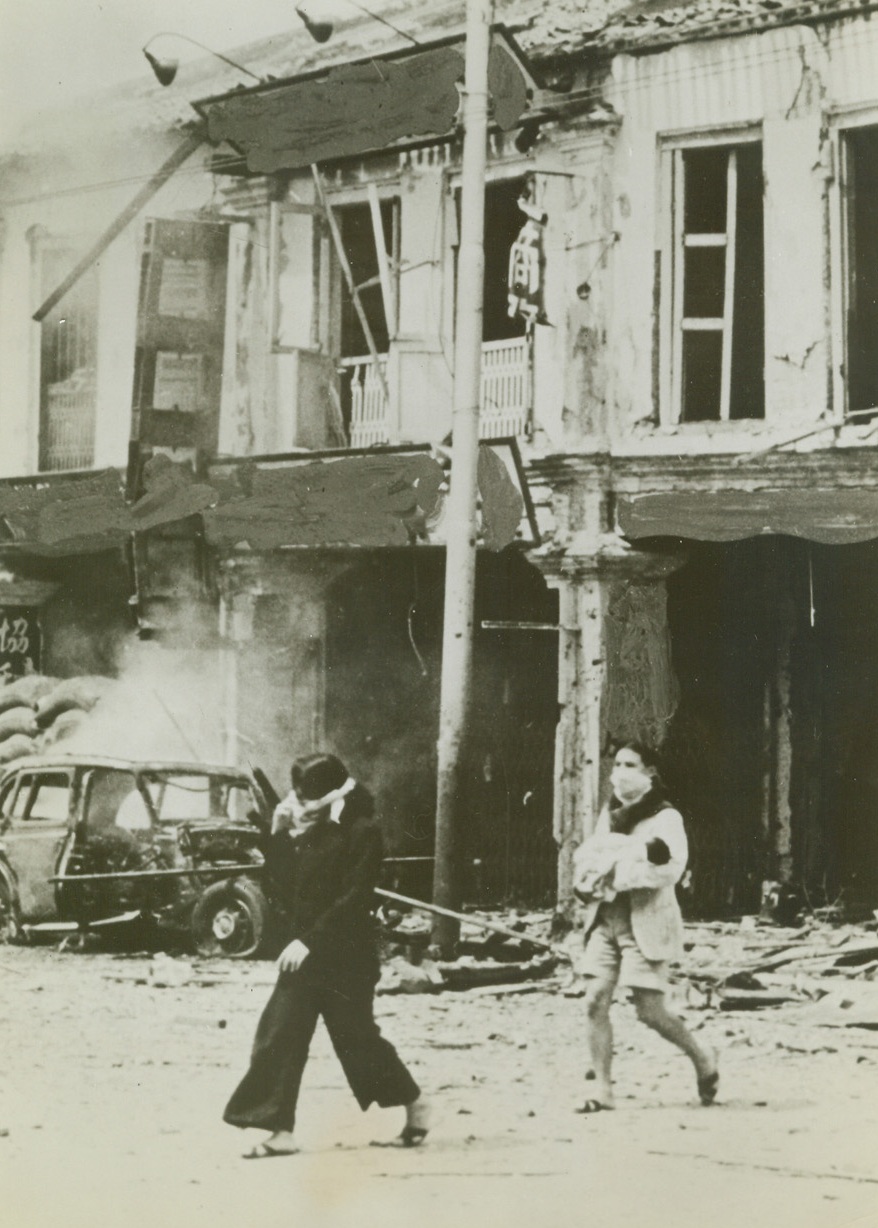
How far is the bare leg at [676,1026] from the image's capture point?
438 centimetres

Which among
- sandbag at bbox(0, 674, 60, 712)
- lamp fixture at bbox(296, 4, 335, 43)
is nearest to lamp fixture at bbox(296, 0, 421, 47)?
lamp fixture at bbox(296, 4, 335, 43)

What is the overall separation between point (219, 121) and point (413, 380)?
39.7 inches

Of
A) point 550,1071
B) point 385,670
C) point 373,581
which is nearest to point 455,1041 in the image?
point 550,1071

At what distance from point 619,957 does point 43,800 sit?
5.84 ft

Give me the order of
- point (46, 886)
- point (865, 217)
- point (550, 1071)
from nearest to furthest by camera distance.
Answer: point (550, 1071) → point (46, 886) → point (865, 217)

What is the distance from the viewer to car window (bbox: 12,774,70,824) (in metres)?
4.84

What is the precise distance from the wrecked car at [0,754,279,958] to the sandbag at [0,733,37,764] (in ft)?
0.12

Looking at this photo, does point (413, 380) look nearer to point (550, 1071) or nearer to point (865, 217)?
point (865, 217)

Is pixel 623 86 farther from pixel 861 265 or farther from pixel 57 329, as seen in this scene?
pixel 57 329

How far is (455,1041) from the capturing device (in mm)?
4469

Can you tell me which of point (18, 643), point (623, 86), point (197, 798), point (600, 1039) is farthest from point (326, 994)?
point (623, 86)

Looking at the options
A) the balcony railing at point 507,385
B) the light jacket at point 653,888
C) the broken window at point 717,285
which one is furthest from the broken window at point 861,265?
the light jacket at point 653,888

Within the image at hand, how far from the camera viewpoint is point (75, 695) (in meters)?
4.98

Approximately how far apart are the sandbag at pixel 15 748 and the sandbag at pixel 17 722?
15 mm
